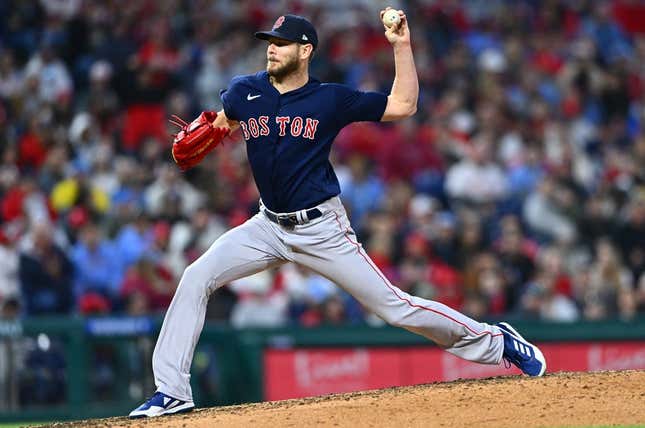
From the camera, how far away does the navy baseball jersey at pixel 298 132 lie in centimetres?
643

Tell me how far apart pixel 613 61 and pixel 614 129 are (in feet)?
4.11

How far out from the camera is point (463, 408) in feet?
21.5

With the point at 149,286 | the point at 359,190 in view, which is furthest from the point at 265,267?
the point at 359,190

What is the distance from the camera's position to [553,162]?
1395 centimetres

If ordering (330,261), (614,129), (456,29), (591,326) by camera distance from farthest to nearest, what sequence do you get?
(456,29), (614,129), (591,326), (330,261)

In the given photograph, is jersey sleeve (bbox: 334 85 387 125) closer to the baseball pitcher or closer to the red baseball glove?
the baseball pitcher

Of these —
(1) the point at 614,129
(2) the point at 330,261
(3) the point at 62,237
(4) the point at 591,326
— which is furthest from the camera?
(1) the point at 614,129

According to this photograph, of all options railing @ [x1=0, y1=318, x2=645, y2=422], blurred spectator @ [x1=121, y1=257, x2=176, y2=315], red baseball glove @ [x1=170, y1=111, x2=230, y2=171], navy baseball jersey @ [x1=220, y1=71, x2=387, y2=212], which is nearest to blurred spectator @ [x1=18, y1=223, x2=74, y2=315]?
blurred spectator @ [x1=121, y1=257, x2=176, y2=315]

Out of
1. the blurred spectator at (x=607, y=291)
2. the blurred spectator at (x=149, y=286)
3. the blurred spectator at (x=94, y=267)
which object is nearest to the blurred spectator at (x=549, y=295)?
the blurred spectator at (x=607, y=291)

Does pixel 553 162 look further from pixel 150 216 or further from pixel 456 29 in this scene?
pixel 150 216

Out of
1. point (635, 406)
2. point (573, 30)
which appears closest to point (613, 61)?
point (573, 30)

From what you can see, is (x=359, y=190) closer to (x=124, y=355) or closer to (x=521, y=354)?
(x=124, y=355)

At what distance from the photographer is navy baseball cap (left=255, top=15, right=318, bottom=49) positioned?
643 centimetres

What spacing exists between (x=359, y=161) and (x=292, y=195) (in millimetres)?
6926
